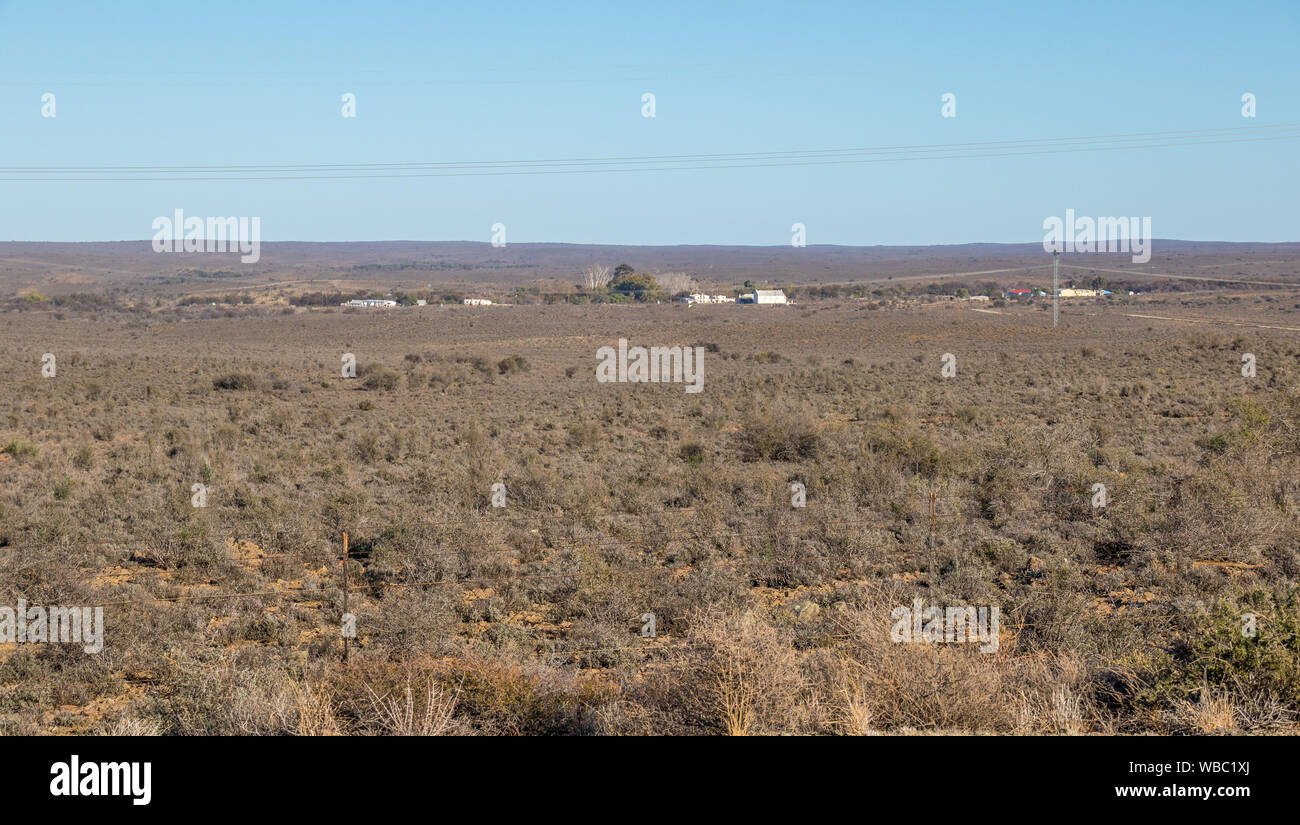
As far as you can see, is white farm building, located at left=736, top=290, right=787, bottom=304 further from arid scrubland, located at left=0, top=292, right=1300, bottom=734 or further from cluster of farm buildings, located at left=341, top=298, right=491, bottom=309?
arid scrubland, located at left=0, top=292, right=1300, bottom=734

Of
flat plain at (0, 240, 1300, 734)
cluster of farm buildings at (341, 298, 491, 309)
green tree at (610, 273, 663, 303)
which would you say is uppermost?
green tree at (610, 273, 663, 303)

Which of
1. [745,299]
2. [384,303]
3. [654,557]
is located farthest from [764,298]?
[654,557]

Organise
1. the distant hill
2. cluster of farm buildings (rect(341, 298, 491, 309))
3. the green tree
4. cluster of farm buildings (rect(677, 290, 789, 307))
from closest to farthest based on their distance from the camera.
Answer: cluster of farm buildings (rect(341, 298, 491, 309)), cluster of farm buildings (rect(677, 290, 789, 307)), the green tree, the distant hill

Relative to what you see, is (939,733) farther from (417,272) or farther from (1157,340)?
(417,272)

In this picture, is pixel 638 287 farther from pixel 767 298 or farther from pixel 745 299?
pixel 767 298

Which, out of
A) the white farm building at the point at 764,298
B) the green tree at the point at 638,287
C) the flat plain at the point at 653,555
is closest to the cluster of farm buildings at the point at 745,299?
the white farm building at the point at 764,298

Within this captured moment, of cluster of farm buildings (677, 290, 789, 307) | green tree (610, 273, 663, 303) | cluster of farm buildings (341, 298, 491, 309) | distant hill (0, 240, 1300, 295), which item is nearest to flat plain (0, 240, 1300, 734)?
cluster of farm buildings (341, 298, 491, 309)
